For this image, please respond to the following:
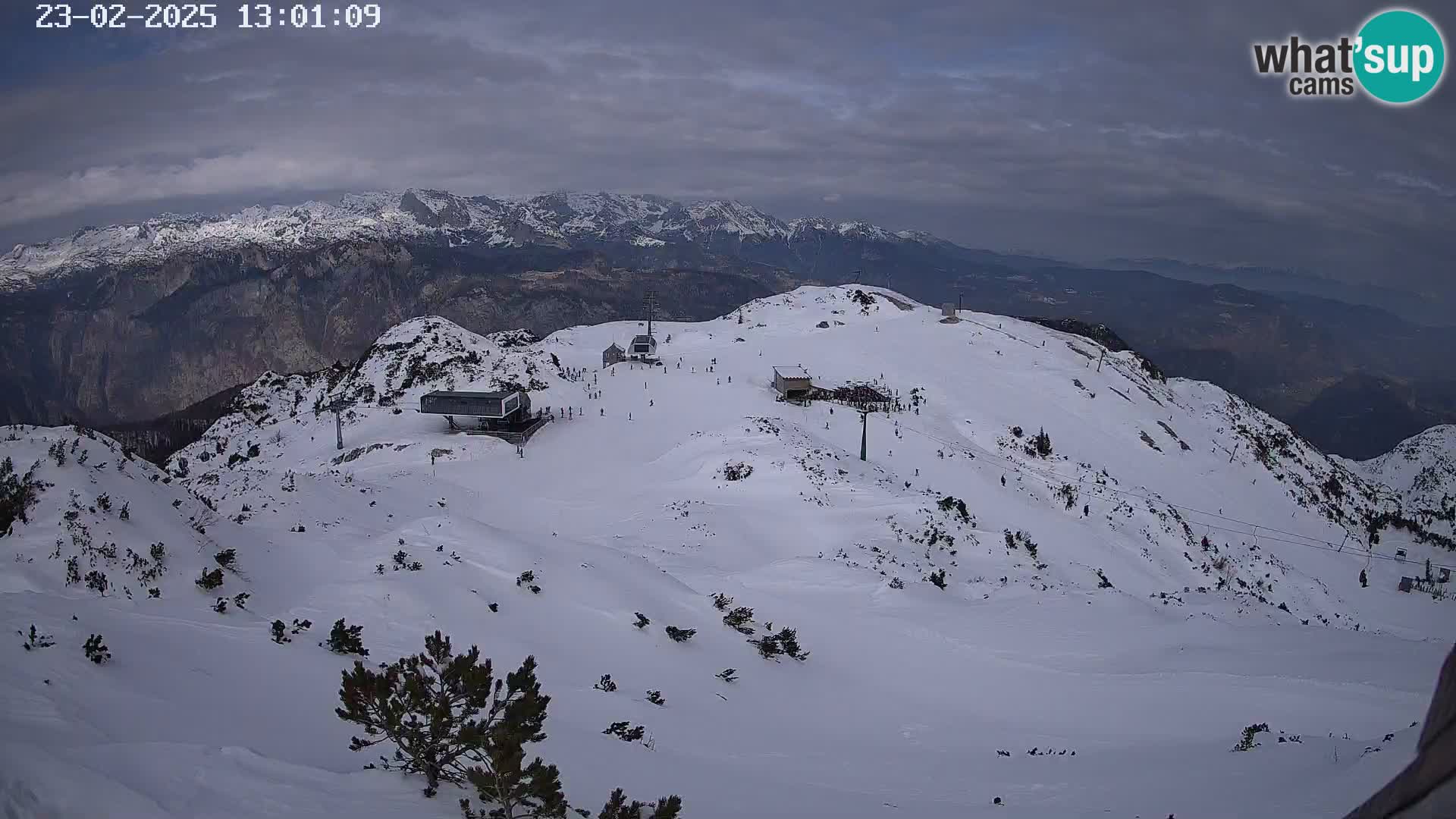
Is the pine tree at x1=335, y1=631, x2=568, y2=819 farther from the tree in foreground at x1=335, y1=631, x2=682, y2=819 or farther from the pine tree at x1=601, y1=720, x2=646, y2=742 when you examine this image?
the pine tree at x1=601, y1=720, x2=646, y2=742

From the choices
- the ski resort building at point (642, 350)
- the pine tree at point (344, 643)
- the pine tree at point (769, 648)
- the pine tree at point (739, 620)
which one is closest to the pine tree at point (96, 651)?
the pine tree at point (344, 643)

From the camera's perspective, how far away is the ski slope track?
8.02 metres

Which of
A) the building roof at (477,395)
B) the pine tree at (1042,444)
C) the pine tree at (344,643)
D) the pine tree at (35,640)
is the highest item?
the pine tree at (35,640)

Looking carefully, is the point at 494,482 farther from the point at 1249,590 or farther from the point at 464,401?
the point at 1249,590

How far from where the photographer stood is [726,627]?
663 inches

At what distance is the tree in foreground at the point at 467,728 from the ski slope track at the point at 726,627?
0.45 metres

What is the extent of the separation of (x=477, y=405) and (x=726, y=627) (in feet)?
102

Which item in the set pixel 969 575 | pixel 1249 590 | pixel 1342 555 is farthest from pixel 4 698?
pixel 1342 555

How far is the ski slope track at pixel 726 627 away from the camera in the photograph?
8.02 m

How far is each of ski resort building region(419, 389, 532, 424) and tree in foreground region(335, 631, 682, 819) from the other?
124 ft

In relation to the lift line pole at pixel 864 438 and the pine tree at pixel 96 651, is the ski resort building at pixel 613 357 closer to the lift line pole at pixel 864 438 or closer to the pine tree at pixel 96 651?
the lift line pole at pixel 864 438

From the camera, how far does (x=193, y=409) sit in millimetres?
132875

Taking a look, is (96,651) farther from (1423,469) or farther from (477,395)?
(1423,469)

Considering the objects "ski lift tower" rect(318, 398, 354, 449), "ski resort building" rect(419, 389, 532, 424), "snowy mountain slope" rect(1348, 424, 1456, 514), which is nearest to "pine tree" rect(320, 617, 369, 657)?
"ski resort building" rect(419, 389, 532, 424)
